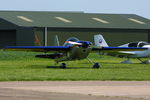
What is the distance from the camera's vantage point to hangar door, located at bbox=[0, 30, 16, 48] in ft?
234

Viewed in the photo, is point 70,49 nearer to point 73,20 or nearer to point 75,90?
point 75,90

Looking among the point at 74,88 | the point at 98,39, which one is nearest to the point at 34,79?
the point at 74,88

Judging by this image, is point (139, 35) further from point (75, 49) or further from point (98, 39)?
point (75, 49)

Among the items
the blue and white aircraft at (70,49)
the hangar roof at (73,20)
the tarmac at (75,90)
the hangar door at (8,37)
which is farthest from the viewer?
the hangar door at (8,37)

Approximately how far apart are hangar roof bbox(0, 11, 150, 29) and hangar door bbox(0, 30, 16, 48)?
2006 mm

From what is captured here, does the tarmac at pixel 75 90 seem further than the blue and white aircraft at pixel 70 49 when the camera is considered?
No

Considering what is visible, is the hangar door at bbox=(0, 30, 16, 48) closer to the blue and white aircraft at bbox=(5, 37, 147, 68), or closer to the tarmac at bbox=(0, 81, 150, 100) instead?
the blue and white aircraft at bbox=(5, 37, 147, 68)

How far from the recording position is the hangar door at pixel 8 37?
7145 cm

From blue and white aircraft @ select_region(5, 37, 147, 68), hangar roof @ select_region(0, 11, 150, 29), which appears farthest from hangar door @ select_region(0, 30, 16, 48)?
blue and white aircraft @ select_region(5, 37, 147, 68)

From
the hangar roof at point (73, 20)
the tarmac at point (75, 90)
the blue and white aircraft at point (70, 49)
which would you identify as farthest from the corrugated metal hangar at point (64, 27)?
the tarmac at point (75, 90)

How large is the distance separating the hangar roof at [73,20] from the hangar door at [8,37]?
201 cm

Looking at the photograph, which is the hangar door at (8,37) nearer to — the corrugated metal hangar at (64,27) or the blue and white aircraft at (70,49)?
the corrugated metal hangar at (64,27)

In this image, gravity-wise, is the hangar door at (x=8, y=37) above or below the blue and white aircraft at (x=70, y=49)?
below

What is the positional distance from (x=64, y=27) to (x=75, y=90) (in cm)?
5143
